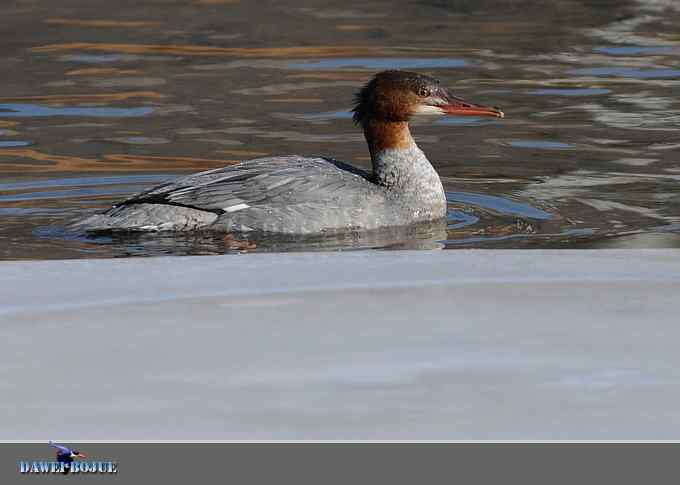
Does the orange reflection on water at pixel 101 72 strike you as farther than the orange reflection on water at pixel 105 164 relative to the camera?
Yes

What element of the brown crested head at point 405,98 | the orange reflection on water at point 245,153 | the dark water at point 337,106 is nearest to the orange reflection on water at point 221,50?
the dark water at point 337,106

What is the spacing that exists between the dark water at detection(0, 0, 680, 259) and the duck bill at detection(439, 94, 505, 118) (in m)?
0.55

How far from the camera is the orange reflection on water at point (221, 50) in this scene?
1471 centimetres

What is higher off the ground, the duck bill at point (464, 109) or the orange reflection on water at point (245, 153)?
the duck bill at point (464, 109)

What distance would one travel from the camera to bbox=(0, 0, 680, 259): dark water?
27.8 ft

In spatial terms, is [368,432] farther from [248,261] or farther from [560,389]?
[248,261]

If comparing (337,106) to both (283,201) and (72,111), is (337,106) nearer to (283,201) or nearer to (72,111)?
(72,111)

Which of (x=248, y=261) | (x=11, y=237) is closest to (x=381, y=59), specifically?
(x=11, y=237)

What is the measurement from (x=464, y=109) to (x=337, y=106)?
3.36 m

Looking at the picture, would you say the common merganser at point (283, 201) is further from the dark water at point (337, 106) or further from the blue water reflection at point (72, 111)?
the blue water reflection at point (72, 111)

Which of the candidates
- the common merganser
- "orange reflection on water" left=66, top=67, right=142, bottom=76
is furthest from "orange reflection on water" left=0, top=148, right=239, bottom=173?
"orange reflection on water" left=66, top=67, right=142, bottom=76

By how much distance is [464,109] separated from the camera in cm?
911
